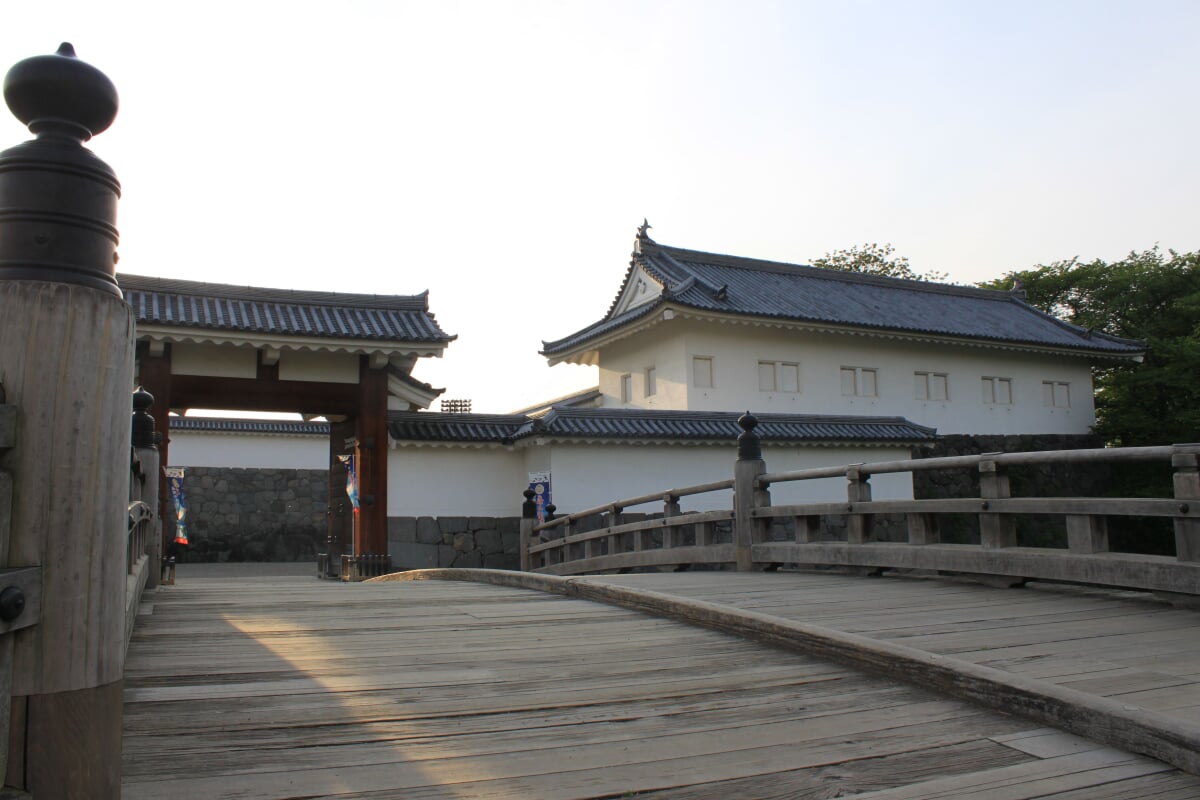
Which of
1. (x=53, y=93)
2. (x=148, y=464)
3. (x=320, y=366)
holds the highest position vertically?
(x=320, y=366)

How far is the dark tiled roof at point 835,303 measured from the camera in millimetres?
20562

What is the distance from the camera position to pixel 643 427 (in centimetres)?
1566

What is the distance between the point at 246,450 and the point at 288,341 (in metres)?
12.1

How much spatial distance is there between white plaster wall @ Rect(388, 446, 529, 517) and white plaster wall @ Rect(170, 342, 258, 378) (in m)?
2.59

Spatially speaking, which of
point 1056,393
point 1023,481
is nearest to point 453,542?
point 1023,481

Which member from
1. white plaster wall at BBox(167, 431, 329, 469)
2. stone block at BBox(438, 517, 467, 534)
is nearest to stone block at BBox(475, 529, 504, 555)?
stone block at BBox(438, 517, 467, 534)

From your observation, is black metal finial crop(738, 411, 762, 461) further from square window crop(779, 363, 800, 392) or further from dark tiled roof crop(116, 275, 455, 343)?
square window crop(779, 363, 800, 392)

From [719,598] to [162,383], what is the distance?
9.48 m

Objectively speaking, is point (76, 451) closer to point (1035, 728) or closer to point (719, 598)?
point (1035, 728)

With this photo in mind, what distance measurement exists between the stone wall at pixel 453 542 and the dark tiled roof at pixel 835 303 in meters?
6.69

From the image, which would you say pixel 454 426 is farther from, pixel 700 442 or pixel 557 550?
pixel 700 442

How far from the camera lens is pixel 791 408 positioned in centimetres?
2084

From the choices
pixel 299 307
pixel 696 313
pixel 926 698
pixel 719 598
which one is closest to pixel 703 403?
pixel 696 313

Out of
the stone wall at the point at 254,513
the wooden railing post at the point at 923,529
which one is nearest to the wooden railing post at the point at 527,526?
the wooden railing post at the point at 923,529
